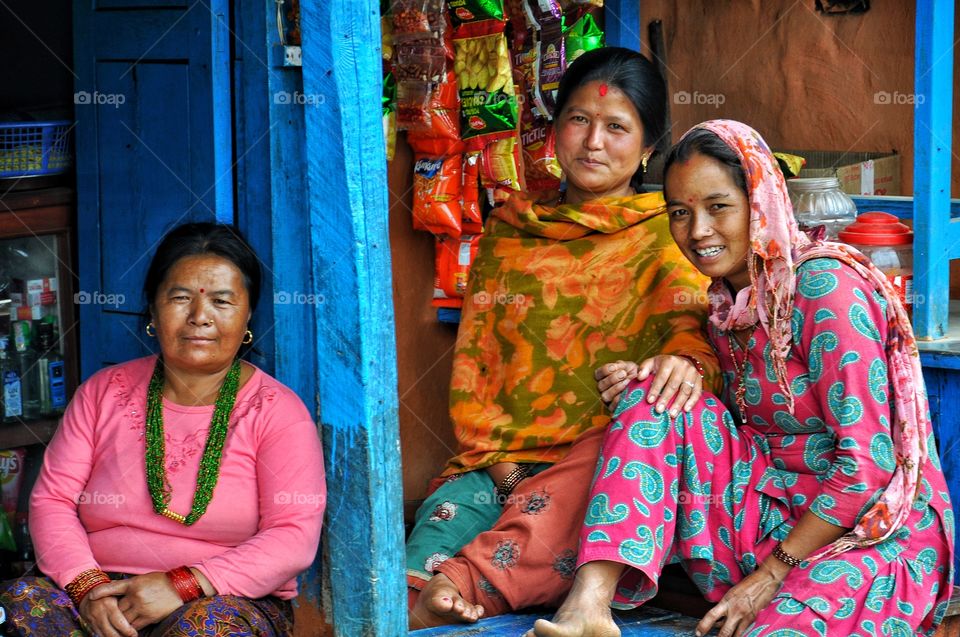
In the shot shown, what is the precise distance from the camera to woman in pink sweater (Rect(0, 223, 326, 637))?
101 inches

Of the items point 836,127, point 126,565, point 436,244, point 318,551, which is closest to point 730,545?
point 318,551

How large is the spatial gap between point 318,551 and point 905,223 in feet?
6.23

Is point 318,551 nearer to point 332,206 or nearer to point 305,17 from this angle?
point 332,206

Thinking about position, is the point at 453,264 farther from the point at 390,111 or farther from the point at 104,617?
→ the point at 104,617

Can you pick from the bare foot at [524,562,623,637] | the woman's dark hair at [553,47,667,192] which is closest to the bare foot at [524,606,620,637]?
the bare foot at [524,562,623,637]

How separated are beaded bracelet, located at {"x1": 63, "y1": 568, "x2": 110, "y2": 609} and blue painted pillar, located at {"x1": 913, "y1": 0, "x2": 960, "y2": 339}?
2061mm

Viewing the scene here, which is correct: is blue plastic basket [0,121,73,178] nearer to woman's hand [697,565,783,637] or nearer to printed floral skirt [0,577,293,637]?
printed floral skirt [0,577,293,637]

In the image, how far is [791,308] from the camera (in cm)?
266

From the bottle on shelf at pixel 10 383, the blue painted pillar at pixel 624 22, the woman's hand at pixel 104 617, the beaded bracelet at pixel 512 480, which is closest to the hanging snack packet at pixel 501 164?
the blue painted pillar at pixel 624 22

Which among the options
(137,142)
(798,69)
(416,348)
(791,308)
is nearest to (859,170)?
(798,69)

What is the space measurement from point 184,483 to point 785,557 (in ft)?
4.23

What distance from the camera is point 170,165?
10.2 feet

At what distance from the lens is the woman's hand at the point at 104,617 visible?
2514 mm

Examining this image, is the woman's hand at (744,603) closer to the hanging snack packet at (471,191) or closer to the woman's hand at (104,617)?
the woman's hand at (104,617)
